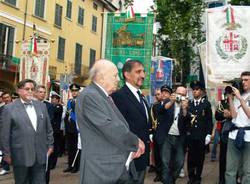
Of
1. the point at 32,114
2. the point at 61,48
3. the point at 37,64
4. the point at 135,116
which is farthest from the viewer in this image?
the point at 61,48

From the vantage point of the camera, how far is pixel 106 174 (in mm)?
3604

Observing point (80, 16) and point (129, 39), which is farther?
point (80, 16)

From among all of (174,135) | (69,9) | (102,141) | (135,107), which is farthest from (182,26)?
(102,141)

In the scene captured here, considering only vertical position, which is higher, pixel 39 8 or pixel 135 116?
pixel 39 8

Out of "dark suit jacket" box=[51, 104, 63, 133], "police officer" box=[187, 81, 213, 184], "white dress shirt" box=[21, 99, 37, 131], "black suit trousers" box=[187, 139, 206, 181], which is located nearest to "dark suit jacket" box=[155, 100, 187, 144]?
"police officer" box=[187, 81, 213, 184]

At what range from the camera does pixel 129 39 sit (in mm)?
10117

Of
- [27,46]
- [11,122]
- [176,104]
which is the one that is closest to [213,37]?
[176,104]

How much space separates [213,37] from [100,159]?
485cm

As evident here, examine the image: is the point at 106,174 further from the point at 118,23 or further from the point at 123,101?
the point at 118,23

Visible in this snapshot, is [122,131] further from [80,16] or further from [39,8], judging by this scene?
[80,16]

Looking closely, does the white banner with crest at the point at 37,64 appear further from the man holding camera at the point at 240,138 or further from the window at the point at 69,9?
the window at the point at 69,9

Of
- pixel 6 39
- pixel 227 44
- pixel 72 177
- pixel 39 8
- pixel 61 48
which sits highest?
pixel 39 8

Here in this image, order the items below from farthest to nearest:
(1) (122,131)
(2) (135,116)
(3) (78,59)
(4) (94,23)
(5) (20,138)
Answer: (4) (94,23), (3) (78,59), (5) (20,138), (2) (135,116), (1) (122,131)

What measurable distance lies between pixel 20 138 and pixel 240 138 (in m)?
2.95
